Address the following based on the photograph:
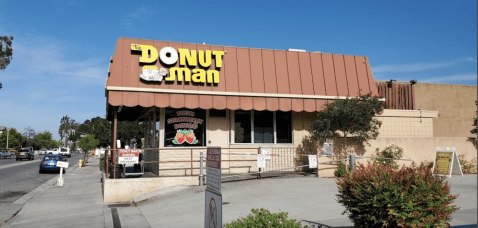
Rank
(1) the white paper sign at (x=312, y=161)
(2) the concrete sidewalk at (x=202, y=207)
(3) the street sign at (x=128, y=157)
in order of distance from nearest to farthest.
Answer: (2) the concrete sidewalk at (x=202, y=207)
(3) the street sign at (x=128, y=157)
(1) the white paper sign at (x=312, y=161)

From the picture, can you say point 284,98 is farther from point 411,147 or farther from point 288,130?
point 411,147

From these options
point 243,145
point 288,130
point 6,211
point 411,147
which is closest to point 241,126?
point 243,145

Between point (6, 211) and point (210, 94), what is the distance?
765 cm

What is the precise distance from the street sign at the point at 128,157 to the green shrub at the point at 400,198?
342 inches

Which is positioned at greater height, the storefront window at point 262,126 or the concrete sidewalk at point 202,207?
the storefront window at point 262,126

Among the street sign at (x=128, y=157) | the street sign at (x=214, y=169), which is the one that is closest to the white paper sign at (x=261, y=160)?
the street sign at (x=128, y=157)

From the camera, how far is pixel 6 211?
476 inches

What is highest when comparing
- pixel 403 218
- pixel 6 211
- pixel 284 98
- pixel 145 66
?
pixel 145 66

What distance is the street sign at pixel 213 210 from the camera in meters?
4.67

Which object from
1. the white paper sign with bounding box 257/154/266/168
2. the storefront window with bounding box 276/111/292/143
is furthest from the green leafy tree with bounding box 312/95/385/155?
the white paper sign with bounding box 257/154/266/168

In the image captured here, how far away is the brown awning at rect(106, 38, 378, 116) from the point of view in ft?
44.4

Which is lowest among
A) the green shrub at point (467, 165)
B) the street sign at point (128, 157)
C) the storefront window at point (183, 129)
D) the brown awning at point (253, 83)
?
the green shrub at point (467, 165)

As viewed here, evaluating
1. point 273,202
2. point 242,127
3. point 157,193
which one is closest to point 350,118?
point 242,127

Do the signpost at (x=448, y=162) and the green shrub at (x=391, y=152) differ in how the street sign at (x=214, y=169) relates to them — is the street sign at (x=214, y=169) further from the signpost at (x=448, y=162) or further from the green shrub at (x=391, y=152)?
the signpost at (x=448, y=162)
